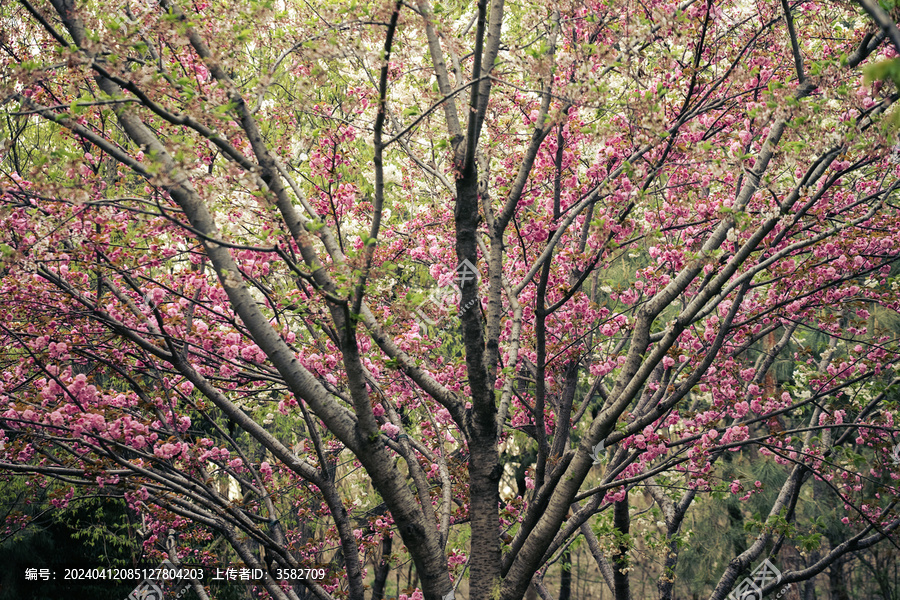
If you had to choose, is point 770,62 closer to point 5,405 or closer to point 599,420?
point 599,420

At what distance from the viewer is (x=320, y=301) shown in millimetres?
4480

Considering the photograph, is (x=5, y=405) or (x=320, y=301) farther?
(x=5, y=405)

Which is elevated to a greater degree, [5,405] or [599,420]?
[5,405]

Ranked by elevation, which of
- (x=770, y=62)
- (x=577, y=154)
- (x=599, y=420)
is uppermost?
(x=770, y=62)

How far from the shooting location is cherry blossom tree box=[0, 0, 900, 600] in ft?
11.0

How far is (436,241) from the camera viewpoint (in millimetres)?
6699

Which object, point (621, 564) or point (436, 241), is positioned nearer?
point (621, 564)

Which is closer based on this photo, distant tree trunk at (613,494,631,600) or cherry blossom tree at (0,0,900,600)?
cherry blossom tree at (0,0,900,600)

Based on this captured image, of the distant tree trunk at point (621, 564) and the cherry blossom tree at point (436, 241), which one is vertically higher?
the cherry blossom tree at point (436, 241)

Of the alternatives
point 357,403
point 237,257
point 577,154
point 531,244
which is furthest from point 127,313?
point 577,154

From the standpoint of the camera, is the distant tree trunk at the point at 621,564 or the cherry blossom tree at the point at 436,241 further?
the distant tree trunk at the point at 621,564

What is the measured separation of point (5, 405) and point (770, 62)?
7.33 m

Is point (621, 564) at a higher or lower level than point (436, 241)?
lower

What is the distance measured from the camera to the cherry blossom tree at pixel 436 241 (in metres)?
3.36
